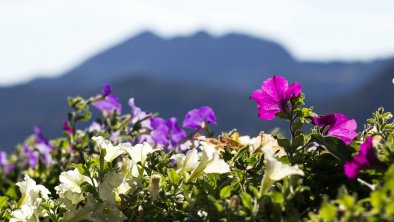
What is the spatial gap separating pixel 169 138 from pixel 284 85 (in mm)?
1173

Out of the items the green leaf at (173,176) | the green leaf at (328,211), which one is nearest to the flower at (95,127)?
the green leaf at (173,176)

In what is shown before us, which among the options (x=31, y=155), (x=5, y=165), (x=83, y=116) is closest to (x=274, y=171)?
(x=83, y=116)

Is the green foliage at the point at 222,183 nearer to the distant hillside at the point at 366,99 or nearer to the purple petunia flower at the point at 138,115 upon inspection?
the purple petunia flower at the point at 138,115

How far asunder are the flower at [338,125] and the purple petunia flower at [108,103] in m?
1.53

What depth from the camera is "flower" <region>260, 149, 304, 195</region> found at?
1118 mm

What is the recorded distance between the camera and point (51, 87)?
7662 inches

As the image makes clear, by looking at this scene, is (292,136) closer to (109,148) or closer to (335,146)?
(335,146)

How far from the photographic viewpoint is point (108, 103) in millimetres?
2848

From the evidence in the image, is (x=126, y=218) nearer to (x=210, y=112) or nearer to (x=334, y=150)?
(x=334, y=150)

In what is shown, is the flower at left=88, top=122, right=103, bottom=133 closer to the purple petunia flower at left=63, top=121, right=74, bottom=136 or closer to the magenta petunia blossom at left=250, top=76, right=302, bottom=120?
the purple petunia flower at left=63, top=121, right=74, bottom=136

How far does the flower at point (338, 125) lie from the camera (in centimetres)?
145

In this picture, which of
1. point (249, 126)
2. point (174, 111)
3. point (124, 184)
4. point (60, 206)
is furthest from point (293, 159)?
point (174, 111)

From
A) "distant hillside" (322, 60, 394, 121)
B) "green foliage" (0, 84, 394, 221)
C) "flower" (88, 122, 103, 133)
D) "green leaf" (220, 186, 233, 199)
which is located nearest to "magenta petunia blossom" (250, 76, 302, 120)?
"green foliage" (0, 84, 394, 221)

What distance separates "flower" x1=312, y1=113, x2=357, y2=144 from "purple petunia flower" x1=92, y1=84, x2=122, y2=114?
153 cm
